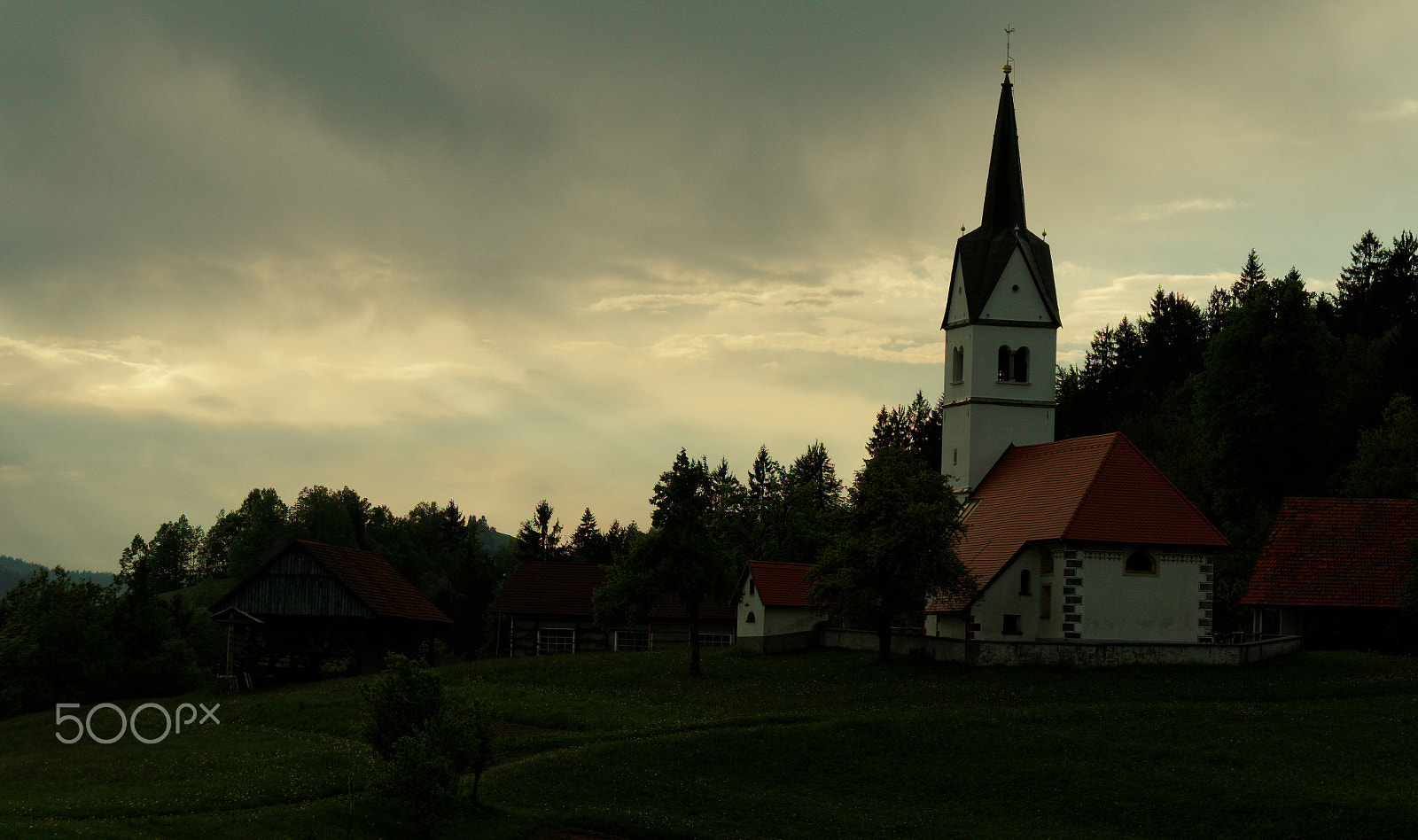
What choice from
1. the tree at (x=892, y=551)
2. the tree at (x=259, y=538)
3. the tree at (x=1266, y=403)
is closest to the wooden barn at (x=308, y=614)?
the tree at (x=892, y=551)

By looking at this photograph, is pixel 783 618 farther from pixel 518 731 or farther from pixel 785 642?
pixel 518 731

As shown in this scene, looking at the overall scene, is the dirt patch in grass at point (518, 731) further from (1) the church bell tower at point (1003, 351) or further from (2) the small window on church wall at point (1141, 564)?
Answer: (1) the church bell tower at point (1003, 351)

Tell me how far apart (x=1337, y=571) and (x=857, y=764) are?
25.5 m

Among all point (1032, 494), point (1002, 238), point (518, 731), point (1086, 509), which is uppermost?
point (1002, 238)

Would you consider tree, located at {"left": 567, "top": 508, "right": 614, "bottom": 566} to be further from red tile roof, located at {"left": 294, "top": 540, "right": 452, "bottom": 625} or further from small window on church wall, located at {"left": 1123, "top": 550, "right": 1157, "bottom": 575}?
small window on church wall, located at {"left": 1123, "top": 550, "right": 1157, "bottom": 575}

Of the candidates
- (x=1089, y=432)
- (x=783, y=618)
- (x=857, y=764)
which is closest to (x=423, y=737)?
(x=857, y=764)

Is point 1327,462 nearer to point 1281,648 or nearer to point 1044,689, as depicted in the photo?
point 1281,648

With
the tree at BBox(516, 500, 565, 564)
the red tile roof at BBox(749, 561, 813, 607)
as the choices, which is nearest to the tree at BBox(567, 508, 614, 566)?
the tree at BBox(516, 500, 565, 564)

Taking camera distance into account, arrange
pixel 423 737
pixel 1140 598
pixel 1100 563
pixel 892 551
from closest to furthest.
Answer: pixel 423 737, pixel 892 551, pixel 1100 563, pixel 1140 598

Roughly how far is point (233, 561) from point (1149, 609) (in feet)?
285

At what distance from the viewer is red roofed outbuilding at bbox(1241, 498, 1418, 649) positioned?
149 feet

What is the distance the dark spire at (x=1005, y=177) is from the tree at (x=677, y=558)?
17438 millimetres

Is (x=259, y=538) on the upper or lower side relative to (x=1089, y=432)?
lower

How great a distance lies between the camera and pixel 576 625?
7488 cm
